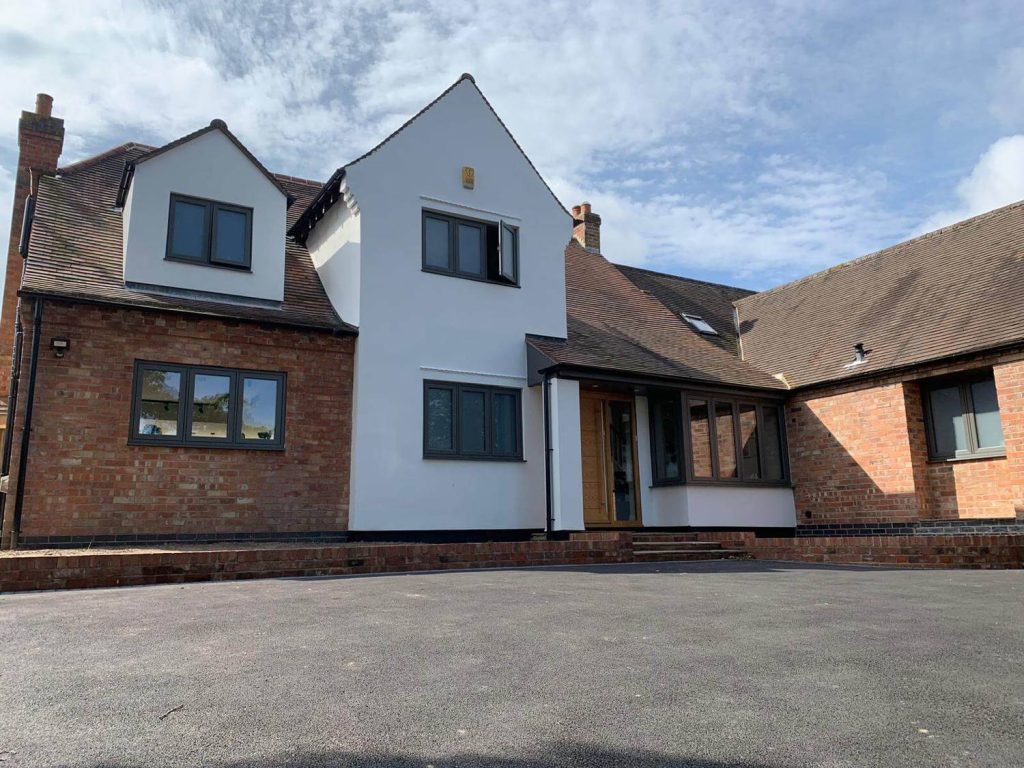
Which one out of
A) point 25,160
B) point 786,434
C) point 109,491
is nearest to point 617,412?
point 786,434

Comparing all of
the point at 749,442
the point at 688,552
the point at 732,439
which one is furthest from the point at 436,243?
the point at 749,442

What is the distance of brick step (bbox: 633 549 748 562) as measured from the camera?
12.2 m

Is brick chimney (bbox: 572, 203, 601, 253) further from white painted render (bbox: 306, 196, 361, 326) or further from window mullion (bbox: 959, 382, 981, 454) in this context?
window mullion (bbox: 959, 382, 981, 454)

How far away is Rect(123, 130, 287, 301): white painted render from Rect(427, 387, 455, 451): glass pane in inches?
117

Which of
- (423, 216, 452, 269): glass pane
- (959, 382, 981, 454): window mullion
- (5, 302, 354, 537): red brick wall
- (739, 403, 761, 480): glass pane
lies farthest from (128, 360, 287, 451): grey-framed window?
(959, 382, 981, 454): window mullion

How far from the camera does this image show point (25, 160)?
1560 centimetres

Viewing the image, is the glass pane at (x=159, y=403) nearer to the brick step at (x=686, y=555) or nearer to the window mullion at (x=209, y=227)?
the window mullion at (x=209, y=227)

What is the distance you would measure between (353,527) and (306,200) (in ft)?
26.3

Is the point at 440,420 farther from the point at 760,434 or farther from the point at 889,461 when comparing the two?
the point at 889,461

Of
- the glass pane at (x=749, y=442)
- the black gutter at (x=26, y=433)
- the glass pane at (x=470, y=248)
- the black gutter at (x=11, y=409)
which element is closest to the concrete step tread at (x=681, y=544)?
the glass pane at (x=749, y=442)

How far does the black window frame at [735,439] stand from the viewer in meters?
14.9

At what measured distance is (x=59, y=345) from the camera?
1065 cm

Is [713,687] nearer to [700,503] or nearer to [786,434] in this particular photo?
[700,503]

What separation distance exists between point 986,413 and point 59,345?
46.4ft
